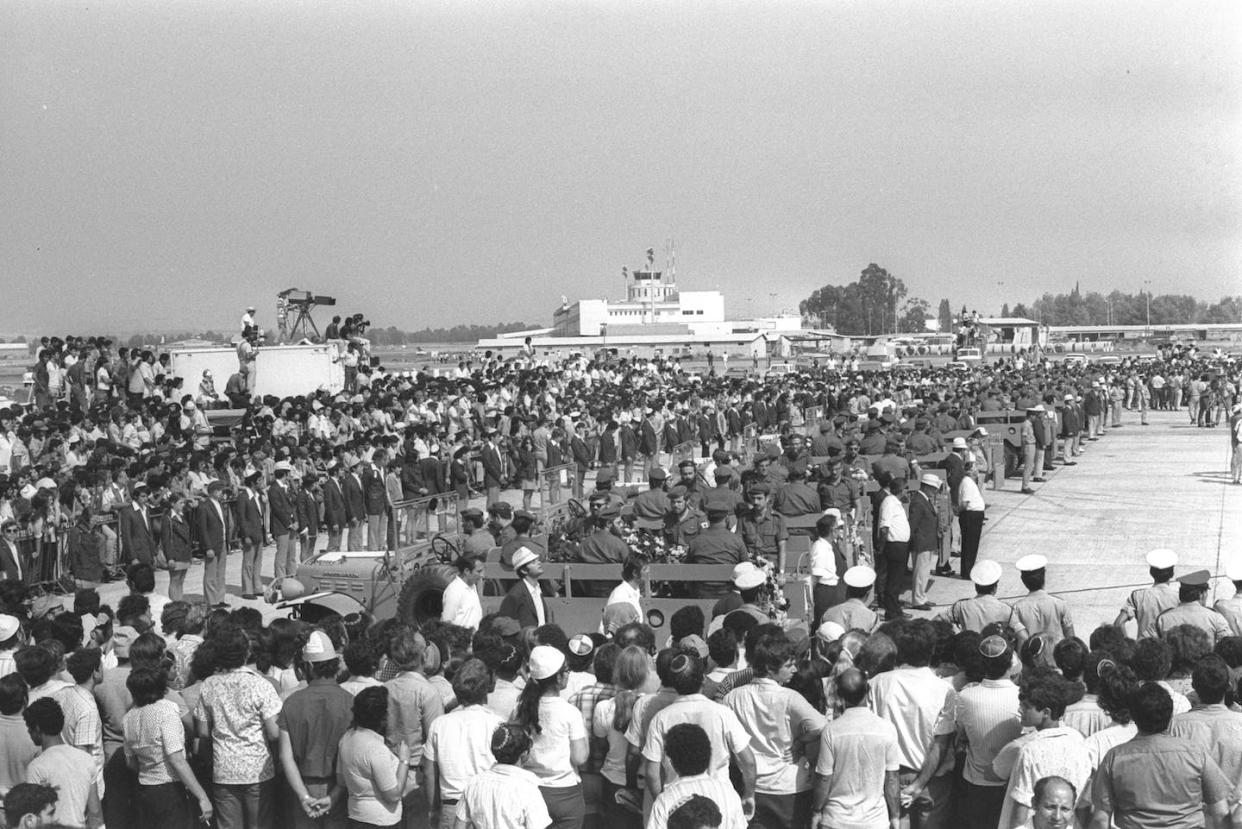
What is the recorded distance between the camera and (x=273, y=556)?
763 inches

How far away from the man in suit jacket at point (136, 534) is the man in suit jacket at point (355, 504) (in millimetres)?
2908

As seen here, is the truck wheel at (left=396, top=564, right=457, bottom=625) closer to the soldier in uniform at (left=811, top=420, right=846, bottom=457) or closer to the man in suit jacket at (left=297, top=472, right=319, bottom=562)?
the man in suit jacket at (left=297, top=472, right=319, bottom=562)

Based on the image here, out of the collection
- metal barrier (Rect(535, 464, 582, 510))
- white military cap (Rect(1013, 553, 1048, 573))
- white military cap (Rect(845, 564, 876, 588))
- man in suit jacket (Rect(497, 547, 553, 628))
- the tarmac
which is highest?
white military cap (Rect(1013, 553, 1048, 573))

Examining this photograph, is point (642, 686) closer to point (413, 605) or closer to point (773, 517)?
point (413, 605)

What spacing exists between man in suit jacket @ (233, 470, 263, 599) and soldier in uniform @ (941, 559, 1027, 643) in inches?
377

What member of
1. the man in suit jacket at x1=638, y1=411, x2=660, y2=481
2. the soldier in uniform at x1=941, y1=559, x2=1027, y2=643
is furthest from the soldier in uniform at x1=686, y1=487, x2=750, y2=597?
the man in suit jacket at x1=638, y1=411, x2=660, y2=481

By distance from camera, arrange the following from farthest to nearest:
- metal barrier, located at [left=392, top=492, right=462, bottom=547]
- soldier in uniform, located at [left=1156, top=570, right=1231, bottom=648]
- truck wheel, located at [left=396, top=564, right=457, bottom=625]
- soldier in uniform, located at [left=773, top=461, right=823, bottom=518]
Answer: metal barrier, located at [left=392, top=492, right=462, bottom=547]
soldier in uniform, located at [left=773, top=461, right=823, bottom=518]
truck wheel, located at [left=396, top=564, right=457, bottom=625]
soldier in uniform, located at [left=1156, top=570, right=1231, bottom=648]

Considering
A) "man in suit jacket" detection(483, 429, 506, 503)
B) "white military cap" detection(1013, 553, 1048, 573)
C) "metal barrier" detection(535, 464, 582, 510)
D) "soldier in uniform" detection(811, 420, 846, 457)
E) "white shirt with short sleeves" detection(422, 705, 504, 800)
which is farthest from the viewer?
"metal barrier" detection(535, 464, 582, 510)

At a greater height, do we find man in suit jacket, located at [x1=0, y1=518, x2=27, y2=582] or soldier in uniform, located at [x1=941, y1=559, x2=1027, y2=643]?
soldier in uniform, located at [x1=941, y1=559, x2=1027, y2=643]

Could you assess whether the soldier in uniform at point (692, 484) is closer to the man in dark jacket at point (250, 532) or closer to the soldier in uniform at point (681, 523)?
the soldier in uniform at point (681, 523)

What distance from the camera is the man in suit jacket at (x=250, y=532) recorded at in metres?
15.8

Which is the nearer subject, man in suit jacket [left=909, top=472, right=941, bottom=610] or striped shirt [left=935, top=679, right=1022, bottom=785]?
striped shirt [left=935, top=679, right=1022, bottom=785]

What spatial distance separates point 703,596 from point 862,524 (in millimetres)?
5107

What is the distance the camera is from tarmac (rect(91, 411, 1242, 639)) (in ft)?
51.7
